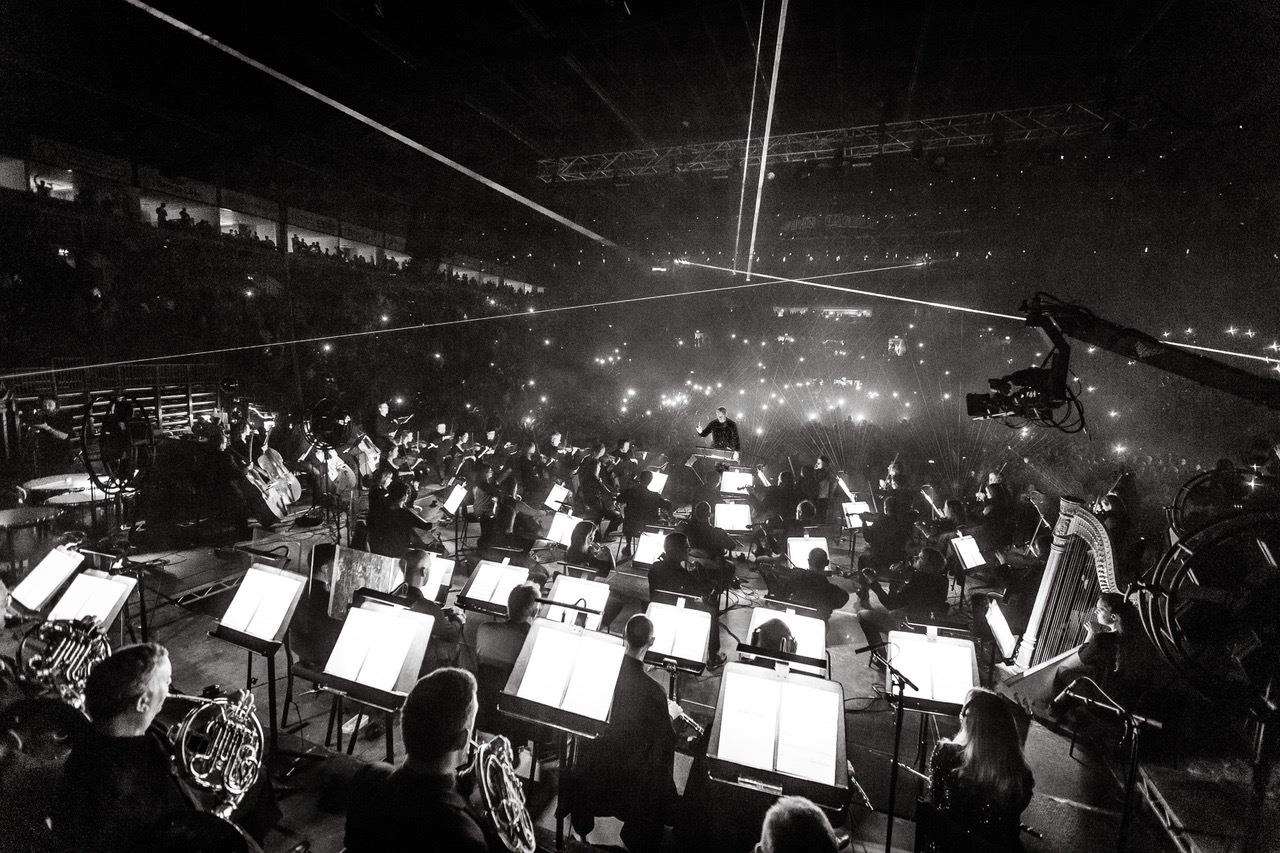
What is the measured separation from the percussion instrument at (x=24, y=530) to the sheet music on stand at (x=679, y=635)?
7919 millimetres

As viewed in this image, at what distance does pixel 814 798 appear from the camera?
2857 mm

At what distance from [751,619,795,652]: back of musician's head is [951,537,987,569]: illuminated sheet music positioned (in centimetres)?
406

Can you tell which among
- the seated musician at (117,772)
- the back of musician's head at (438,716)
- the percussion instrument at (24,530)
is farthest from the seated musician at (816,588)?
the percussion instrument at (24,530)

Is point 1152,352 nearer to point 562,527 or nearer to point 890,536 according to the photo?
point 890,536

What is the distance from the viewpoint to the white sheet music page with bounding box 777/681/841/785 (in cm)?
288

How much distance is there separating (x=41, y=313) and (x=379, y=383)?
7.09 m

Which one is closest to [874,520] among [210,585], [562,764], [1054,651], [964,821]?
[1054,651]

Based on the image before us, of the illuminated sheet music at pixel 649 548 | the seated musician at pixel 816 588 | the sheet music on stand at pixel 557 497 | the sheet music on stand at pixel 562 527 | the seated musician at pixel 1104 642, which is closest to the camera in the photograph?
the seated musician at pixel 1104 642

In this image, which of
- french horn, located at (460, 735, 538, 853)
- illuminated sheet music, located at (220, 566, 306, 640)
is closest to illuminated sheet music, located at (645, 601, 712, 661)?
french horn, located at (460, 735, 538, 853)

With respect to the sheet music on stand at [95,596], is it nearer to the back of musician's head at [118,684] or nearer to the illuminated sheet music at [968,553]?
the back of musician's head at [118,684]

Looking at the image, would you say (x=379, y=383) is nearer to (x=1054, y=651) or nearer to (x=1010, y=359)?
(x=1054, y=651)

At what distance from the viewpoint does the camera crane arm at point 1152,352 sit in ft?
13.9

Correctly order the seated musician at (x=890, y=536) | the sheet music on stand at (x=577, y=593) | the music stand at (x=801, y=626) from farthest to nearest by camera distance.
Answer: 1. the seated musician at (x=890, y=536)
2. the sheet music on stand at (x=577, y=593)
3. the music stand at (x=801, y=626)

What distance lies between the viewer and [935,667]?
13.7ft
